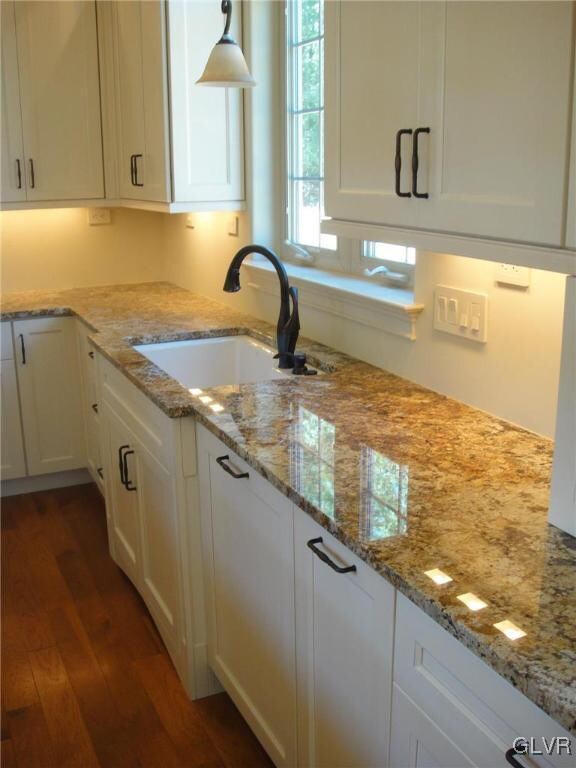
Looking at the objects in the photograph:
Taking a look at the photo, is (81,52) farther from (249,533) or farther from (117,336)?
(249,533)

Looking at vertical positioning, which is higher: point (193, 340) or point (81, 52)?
point (81, 52)

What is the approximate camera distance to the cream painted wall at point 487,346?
1.79m

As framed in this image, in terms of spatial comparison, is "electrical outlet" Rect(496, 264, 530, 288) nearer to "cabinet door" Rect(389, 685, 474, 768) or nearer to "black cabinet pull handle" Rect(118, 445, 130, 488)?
"cabinet door" Rect(389, 685, 474, 768)

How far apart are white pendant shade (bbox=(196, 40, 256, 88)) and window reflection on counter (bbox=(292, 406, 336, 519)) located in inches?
39.0

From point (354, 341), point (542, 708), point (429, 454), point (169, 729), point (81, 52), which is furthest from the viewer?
point (81, 52)

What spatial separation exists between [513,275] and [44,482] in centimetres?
281

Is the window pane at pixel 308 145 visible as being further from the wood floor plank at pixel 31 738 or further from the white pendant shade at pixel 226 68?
the wood floor plank at pixel 31 738

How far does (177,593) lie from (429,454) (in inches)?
38.7

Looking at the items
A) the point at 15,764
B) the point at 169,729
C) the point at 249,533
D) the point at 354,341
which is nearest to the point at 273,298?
the point at 354,341

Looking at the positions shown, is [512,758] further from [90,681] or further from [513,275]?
[90,681]

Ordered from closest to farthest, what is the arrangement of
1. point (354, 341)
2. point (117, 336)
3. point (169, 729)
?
point (169, 729) < point (354, 341) < point (117, 336)

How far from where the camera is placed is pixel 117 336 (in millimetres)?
2971

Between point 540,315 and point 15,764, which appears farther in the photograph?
point 15,764

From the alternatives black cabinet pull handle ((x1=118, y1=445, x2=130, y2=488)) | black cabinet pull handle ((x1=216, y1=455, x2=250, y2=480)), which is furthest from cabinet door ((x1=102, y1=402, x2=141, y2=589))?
black cabinet pull handle ((x1=216, y1=455, x2=250, y2=480))
